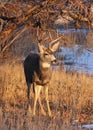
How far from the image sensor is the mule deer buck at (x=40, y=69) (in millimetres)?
11047

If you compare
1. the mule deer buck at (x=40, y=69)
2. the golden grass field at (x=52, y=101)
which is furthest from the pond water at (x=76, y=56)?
the mule deer buck at (x=40, y=69)

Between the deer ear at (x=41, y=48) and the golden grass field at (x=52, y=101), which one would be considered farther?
the deer ear at (x=41, y=48)

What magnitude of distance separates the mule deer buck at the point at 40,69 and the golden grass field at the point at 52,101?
41cm

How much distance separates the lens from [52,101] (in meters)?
12.1

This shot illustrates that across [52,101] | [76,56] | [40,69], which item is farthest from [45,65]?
[76,56]

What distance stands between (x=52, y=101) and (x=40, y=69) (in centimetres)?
100

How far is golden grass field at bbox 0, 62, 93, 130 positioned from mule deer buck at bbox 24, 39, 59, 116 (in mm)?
407

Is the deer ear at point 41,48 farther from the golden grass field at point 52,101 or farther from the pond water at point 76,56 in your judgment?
the pond water at point 76,56

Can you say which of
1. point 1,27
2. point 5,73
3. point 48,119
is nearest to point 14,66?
point 5,73

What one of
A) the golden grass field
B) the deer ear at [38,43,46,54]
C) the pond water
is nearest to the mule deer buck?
the deer ear at [38,43,46,54]

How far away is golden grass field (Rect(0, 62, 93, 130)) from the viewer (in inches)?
382

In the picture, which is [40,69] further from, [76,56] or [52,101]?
[76,56]

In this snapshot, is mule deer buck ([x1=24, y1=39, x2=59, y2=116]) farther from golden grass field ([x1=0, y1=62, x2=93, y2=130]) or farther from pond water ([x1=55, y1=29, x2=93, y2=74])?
pond water ([x1=55, y1=29, x2=93, y2=74])

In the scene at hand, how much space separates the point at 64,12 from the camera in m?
12.5
